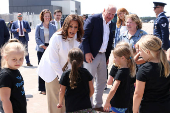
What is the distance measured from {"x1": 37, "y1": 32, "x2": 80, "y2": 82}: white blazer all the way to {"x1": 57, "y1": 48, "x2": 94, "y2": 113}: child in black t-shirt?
630 millimetres

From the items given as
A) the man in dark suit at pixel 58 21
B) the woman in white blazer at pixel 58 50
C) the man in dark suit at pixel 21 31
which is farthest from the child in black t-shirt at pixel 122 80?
the man in dark suit at pixel 21 31

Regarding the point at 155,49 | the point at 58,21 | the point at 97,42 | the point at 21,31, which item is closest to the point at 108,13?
the point at 97,42

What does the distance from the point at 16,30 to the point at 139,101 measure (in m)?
6.94

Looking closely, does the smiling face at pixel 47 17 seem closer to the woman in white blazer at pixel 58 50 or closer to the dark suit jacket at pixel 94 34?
the dark suit jacket at pixel 94 34

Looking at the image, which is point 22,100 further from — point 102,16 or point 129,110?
point 102,16

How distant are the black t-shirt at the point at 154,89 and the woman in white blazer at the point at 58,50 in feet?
4.18

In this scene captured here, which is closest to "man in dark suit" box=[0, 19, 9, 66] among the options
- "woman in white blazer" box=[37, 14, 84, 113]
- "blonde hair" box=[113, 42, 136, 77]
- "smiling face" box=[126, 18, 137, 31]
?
"woman in white blazer" box=[37, 14, 84, 113]

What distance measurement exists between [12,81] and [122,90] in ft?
4.85

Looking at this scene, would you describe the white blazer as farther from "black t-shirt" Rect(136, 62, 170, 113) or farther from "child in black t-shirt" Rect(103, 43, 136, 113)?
"black t-shirt" Rect(136, 62, 170, 113)

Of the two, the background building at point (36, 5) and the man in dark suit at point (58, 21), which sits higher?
the background building at point (36, 5)

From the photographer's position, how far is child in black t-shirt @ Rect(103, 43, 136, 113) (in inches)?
122

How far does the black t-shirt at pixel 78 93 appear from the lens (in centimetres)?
281

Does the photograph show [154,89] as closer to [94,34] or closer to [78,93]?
[78,93]

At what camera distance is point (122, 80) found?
122 inches
